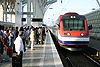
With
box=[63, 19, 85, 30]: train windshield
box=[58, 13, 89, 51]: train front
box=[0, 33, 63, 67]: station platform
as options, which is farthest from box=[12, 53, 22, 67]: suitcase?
box=[63, 19, 85, 30]: train windshield

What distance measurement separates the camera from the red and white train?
80.0 ft

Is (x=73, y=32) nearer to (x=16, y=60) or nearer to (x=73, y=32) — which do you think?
(x=73, y=32)

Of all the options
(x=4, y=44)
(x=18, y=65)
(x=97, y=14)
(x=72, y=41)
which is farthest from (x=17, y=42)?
(x=97, y=14)

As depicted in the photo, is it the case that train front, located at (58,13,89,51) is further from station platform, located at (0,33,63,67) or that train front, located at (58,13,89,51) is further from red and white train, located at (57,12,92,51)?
station platform, located at (0,33,63,67)

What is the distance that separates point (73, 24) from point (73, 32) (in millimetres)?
1196

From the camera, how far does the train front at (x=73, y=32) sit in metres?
24.4

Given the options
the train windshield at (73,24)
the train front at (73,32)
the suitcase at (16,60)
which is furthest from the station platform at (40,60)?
the train windshield at (73,24)

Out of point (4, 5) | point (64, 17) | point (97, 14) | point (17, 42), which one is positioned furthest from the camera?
point (4, 5)

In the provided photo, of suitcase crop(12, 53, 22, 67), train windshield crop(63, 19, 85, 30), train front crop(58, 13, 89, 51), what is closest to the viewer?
suitcase crop(12, 53, 22, 67)

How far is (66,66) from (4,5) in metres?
35.2

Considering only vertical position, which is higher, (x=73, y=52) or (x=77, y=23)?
(x=77, y=23)

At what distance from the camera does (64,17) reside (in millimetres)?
26562

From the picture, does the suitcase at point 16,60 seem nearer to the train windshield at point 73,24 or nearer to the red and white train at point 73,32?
the red and white train at point 73,32

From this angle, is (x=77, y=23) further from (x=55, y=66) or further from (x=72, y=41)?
(x=55, y=66)
